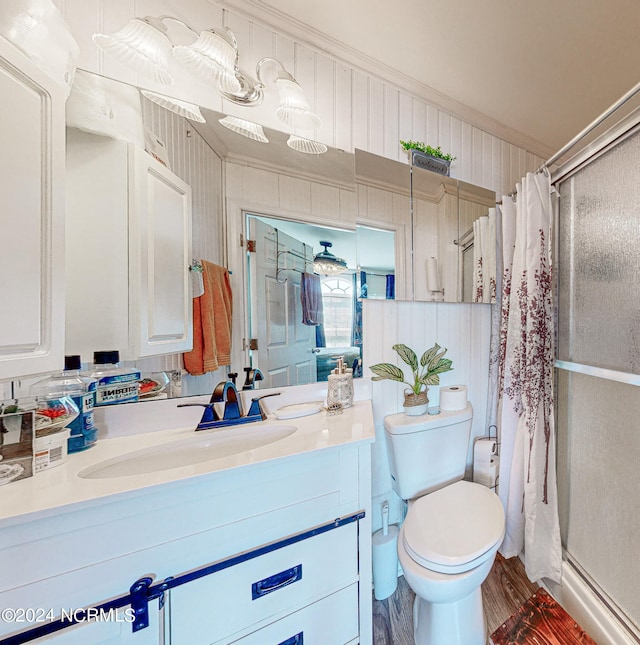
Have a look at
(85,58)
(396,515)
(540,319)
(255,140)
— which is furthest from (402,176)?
(396,515)

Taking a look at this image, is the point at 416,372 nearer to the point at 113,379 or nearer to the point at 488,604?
the point at 488,604

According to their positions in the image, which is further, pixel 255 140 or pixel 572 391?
pixel 572 391

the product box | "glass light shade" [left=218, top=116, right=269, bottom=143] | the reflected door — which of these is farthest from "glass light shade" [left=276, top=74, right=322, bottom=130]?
the product box

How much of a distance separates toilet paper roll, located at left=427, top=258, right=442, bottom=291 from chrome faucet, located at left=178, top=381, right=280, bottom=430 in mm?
1086

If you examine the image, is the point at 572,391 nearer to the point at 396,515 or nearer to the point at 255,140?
the point at 396,515

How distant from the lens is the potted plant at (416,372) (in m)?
1.25

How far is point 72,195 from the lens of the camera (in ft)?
2.70

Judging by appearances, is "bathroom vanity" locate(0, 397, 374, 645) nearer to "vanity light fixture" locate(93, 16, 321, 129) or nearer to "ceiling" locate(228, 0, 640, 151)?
"vanity light fixture" locate(93, 16, 321, 129)

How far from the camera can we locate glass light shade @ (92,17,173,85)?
2.91 feet

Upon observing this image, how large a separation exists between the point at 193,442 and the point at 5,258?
0.66 m

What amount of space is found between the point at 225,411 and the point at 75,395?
16.5 inches

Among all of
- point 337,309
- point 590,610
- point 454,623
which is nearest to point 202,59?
point 337,309

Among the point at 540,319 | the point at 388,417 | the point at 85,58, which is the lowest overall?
the point at 388,417

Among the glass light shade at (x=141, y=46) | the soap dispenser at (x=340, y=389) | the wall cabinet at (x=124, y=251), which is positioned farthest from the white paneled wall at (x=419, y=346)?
the glass light shade at (x=141, y=46)
